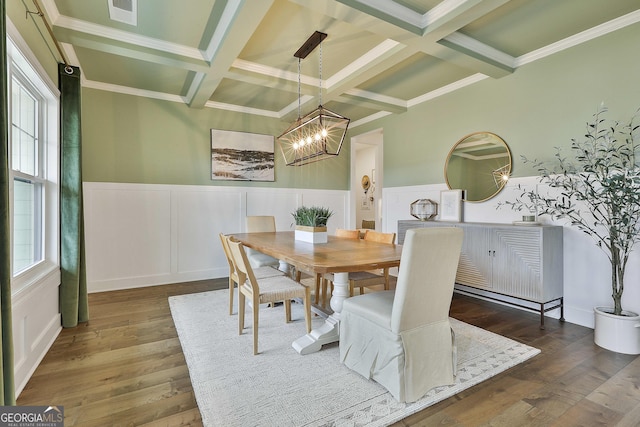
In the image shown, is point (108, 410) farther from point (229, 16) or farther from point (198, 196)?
point (198, 196)

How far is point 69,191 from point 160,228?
1.59 m

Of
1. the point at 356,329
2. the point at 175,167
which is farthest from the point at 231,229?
the point at 356,329

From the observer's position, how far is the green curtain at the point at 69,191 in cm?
277

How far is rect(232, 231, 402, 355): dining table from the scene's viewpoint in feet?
6.32

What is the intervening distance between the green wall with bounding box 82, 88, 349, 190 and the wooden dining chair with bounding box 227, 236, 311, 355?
100 inches

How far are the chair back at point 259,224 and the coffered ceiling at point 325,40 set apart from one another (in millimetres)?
1689

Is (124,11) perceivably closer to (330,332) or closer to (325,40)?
(325,40)

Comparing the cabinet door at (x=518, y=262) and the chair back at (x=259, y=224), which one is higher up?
the chair back at (x=259, y=224)

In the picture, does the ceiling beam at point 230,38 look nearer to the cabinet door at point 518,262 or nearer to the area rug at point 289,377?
the area rug at point 289,377

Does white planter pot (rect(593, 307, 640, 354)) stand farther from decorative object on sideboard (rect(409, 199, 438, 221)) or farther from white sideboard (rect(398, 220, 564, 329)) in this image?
decorative object on sideboard (rect(409, 199, 438, 221))

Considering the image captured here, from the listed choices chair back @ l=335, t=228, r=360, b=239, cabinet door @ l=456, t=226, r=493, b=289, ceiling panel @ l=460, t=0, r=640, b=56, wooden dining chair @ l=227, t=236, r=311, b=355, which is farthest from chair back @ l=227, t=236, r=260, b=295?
ceiling panel @ l=460, t=0, r=640, b=56

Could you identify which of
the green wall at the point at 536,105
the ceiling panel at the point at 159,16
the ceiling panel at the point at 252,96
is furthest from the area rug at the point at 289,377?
the ceiling panel at the point at 252,96

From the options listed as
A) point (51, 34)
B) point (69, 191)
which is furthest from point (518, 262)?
point (51, 34)

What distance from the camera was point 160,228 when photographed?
4.34m
